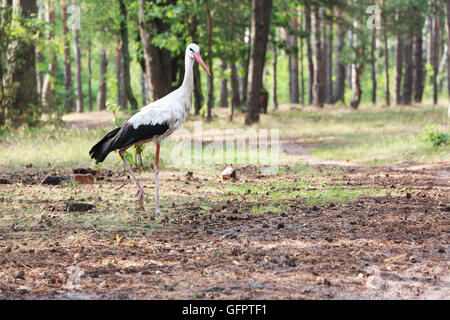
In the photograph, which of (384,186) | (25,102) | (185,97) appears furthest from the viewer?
(25,102)

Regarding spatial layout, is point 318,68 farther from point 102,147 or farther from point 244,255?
point 244,255

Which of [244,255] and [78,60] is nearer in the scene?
[244,255]

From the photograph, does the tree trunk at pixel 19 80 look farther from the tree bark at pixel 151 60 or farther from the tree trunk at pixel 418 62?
the tree trunk at pixel 418 62

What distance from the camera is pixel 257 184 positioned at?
350 inches

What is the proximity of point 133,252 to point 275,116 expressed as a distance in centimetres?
1802

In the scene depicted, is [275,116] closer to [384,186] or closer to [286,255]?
[384,186]

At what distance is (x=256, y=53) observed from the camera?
19797mm

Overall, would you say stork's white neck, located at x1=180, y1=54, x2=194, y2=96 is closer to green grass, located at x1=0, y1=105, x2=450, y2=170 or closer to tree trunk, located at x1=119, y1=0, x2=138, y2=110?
green grass, located at x1=0, y1=105, x2=450, y2=170

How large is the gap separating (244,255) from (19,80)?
558 inches

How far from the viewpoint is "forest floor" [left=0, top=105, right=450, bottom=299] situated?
4.25 m

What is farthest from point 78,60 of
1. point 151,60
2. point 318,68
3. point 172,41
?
point 172,41

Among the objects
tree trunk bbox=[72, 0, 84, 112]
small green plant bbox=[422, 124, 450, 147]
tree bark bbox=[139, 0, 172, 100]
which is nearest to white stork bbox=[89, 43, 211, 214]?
small green plant bbox=[422, 124, 450, 147]

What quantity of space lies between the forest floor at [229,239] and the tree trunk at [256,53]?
10823 mm

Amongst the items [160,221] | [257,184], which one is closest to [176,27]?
[257,184]
